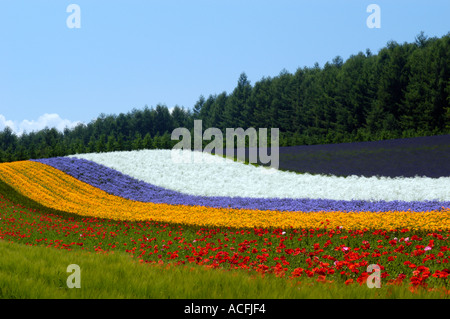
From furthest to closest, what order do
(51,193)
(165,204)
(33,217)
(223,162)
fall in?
(223,162) → (51,193) → (165,204) → (33,217)

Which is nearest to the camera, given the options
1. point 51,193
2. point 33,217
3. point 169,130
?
point 33,217

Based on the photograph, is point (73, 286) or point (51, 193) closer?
point (73, 286)

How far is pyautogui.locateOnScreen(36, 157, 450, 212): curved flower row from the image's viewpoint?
17453 millimetres

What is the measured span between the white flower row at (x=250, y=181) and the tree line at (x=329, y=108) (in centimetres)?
1560

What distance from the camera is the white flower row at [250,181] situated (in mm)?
21469

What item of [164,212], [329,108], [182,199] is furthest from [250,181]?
[329,108]

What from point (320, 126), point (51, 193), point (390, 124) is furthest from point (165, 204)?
point (320, 126)

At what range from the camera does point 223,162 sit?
35031 mm

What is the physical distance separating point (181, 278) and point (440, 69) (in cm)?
6259

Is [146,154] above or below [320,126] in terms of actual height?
below

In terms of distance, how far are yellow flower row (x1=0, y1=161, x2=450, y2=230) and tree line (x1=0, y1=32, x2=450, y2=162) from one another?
21.5 metres

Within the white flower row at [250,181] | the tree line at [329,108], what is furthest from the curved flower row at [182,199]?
the tree line at [329,108]

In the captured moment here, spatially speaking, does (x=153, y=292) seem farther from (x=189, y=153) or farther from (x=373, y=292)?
(x=189, y=153)

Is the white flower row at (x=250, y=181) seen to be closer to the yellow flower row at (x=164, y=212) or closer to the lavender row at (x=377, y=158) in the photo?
the lavender row at (x=377, y=158)
